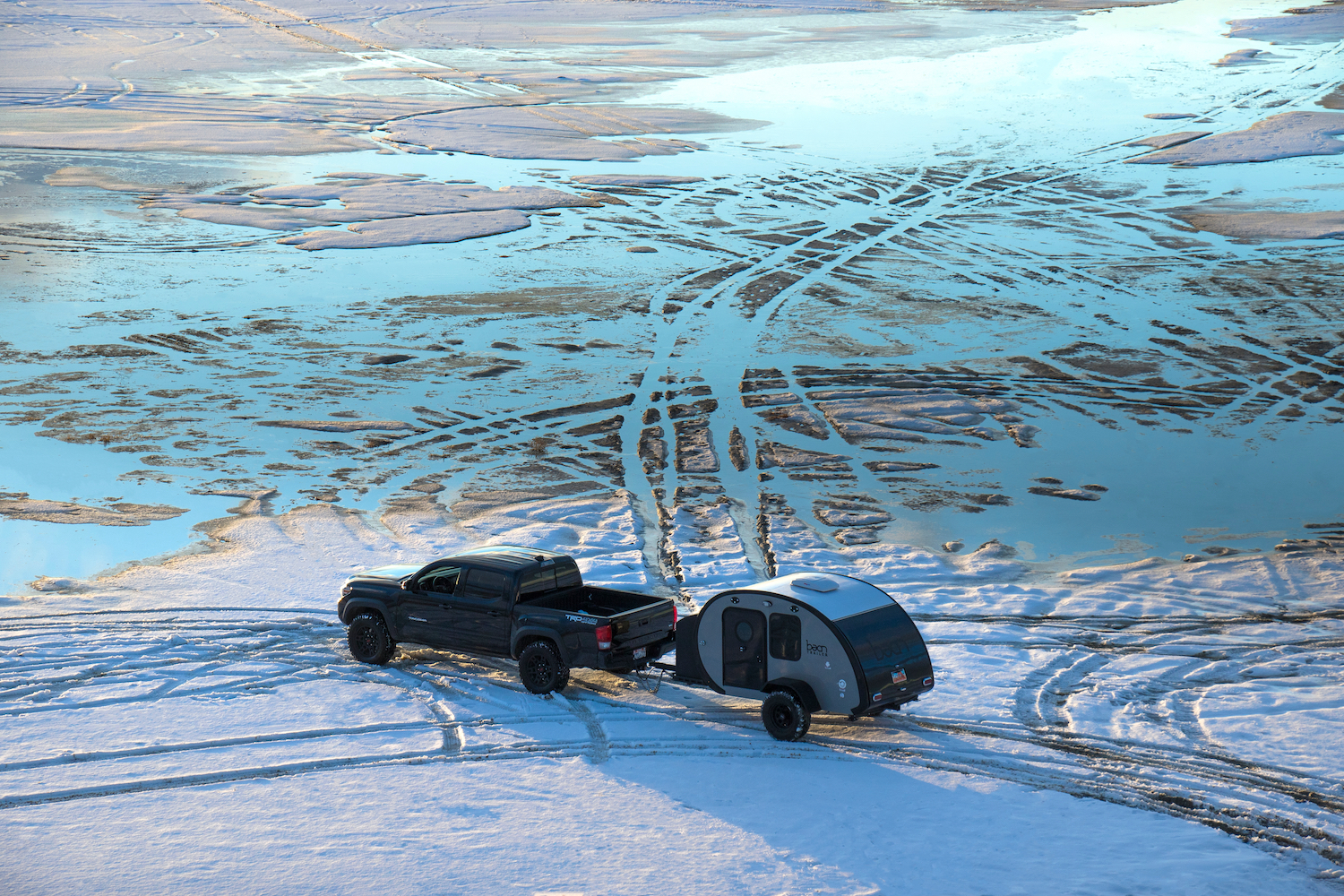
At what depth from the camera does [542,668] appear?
14.0 metres

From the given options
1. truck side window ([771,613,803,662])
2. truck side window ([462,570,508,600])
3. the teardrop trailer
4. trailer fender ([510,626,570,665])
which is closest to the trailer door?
the teardrop trailer

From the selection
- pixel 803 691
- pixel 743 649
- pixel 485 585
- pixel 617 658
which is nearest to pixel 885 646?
pixel 803 691

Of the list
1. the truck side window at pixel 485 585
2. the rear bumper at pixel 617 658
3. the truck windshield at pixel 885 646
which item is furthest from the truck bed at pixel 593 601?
the truck windshield at pixel 885 646

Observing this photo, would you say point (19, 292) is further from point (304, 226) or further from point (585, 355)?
point (585, 355)

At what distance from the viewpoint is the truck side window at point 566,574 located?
588 inches

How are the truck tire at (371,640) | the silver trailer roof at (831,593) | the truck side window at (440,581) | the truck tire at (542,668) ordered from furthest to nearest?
1. the truck tire at (371,640)
2. the truck side window at (440,581)
3. the truck tire at (542,668)
4. the silver trailer roof at (831,593)

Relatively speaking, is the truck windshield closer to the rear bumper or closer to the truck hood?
the rear bumper

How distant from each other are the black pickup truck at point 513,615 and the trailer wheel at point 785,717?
1.77m

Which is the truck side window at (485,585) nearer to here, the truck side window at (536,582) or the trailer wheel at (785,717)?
the truck side window at (536,582)

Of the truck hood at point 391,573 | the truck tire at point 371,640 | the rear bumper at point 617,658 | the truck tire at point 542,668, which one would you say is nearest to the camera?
the rear bumper at point 617,658

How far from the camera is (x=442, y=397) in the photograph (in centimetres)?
2631

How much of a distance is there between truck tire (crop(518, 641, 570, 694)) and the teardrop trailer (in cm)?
160

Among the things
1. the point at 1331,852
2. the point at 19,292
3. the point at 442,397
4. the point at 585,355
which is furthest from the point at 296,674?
the point at 19,292

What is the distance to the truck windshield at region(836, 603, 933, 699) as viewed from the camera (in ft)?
40.7
